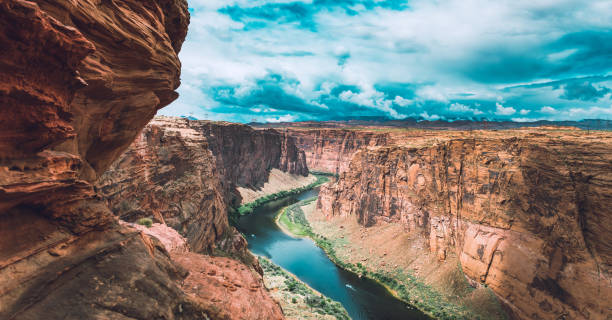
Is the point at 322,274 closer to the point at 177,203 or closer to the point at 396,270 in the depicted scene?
the point at 396,270

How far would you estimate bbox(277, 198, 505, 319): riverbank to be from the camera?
38.5m

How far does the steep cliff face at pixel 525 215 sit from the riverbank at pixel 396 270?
240 cm

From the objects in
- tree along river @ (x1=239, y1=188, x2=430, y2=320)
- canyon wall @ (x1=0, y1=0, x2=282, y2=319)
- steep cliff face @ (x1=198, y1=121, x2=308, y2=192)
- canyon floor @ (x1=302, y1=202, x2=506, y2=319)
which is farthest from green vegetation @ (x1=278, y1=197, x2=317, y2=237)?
canyon wall @ (x1=0, y1=0, x2=282, y2=319)

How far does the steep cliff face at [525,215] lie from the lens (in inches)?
1198

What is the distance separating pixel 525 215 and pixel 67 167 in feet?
150

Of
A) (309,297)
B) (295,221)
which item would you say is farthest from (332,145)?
(309,297)

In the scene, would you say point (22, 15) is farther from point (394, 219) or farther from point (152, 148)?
point (394, 219)

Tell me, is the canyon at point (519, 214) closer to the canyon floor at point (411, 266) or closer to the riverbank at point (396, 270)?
the canyon floor at point (411, 266)

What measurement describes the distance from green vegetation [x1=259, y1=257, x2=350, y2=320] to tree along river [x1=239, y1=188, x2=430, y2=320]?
1.70 meters

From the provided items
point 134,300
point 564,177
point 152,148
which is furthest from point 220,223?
point 564,177

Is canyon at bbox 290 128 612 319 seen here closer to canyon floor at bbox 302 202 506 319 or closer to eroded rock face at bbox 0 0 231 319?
canyon floor at bbox 302 202 506 319

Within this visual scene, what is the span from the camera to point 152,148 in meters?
33.4

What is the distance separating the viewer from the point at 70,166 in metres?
9.91

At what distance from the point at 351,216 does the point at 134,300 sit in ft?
208
